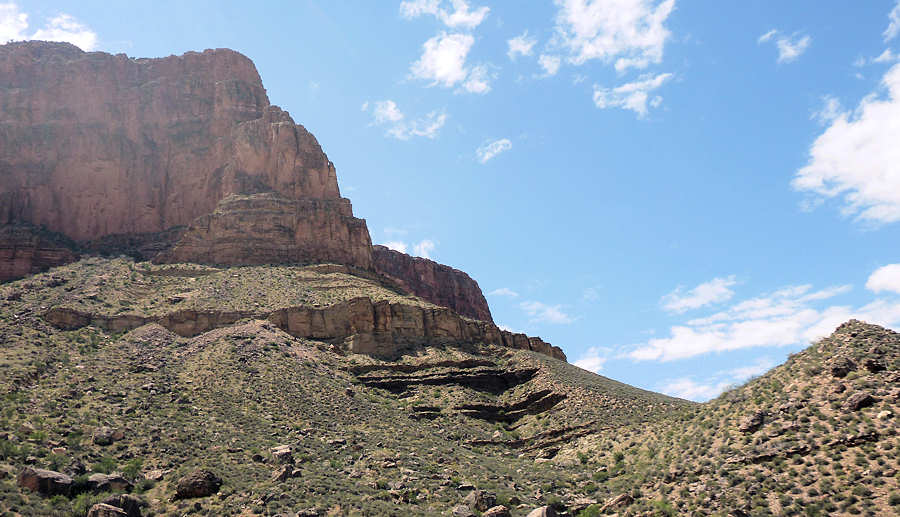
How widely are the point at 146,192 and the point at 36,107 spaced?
2049cm

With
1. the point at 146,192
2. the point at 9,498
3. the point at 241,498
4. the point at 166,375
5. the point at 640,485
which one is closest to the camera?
the point at 9,498

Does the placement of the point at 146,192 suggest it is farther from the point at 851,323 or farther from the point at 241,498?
the point at 851,323

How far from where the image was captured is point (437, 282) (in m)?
151

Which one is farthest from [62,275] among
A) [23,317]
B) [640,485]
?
[640,485]

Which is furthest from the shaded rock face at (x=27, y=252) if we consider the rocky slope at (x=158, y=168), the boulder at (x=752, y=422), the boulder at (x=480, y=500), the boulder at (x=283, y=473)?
the boulder at (x=752, y=422)

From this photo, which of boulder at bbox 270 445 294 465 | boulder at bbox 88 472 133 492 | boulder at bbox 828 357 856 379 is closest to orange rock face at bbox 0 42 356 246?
boulder at bbox 270 445 294 465

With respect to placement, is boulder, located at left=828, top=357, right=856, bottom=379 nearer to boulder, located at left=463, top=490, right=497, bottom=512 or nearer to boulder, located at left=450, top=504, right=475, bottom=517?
boulder, located at left=463, top=490, right=497, bottom=512

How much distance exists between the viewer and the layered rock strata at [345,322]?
67.6 meters

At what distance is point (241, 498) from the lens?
3669cm

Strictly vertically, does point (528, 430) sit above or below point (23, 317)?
below

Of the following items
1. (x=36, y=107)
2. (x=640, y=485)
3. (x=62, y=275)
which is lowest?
A: (x=640, y=485)

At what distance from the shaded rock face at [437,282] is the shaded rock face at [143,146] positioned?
136 feet

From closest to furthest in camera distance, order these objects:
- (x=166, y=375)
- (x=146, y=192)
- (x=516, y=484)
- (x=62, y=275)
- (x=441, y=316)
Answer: (x=516, y=484)
(x=166, y=375)
(x=441, y=316)
(x=62, y=275)
(x=146, y=192)

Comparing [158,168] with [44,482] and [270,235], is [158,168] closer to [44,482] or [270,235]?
[270,235]
